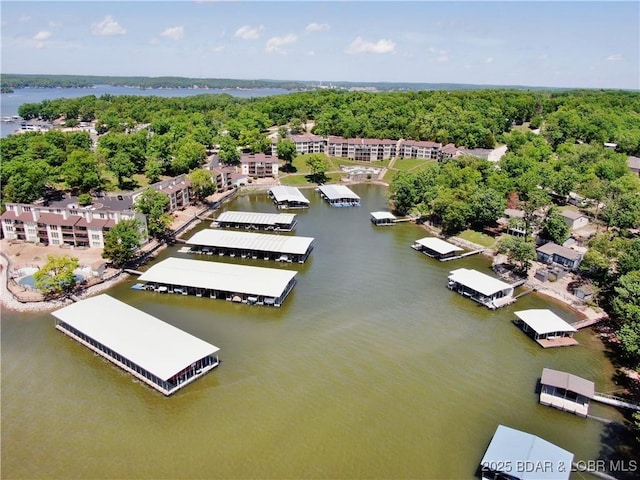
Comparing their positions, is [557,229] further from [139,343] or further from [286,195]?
[139,343]

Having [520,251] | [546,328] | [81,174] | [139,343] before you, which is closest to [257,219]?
[81,174]

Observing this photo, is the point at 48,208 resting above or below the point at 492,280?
above

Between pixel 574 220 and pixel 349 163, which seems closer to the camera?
pixel 574 220

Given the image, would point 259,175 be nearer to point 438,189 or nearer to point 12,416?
point 438,189

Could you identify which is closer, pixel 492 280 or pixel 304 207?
pixel 492 280

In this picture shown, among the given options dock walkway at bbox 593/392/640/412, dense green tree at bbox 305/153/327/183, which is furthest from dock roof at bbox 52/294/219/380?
dense green tree at bbox 305/153/327/183

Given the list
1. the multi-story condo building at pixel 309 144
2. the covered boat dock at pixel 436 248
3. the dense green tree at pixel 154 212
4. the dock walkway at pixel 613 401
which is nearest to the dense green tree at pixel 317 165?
the multi-story condo building at pixel 309 144

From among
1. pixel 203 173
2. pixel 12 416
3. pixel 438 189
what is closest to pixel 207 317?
pixel 12 416
